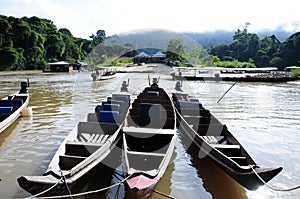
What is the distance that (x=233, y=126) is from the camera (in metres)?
11.3

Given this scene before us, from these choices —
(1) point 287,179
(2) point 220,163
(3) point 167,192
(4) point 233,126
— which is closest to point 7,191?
(3) point 167,192

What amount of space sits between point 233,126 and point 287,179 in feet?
15.5

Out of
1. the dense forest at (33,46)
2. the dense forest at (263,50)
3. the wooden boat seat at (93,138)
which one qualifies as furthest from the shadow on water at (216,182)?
the dense forest at (263,50)

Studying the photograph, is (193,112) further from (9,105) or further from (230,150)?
(9,105)

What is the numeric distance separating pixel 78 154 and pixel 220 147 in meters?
3.20

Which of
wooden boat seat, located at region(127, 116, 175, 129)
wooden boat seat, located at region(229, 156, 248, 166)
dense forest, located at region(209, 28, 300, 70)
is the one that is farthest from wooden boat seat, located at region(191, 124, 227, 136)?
dense forest, located at region(209, 28, 300, 70)

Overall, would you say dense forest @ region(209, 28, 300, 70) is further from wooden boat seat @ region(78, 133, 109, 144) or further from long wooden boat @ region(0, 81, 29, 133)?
wooden boat seat @ region(78, 133, 109, 144)

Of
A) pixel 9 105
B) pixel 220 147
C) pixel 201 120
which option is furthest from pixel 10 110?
pixel 220 147

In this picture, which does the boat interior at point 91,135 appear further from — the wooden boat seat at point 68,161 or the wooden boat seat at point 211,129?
the wooden boat seat at point 211,129

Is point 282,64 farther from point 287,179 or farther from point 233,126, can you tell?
point 287,179

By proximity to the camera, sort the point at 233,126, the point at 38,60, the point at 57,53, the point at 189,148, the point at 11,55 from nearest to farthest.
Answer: the point at 189,148 → the point at 233,126 → the point at 11,55 → the point at 38,60 → the point at 57,53

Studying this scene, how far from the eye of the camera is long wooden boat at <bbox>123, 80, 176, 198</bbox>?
466cm

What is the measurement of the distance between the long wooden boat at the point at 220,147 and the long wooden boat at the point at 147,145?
1.94 ft

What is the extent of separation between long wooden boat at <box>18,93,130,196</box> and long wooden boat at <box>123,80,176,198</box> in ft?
1.33
